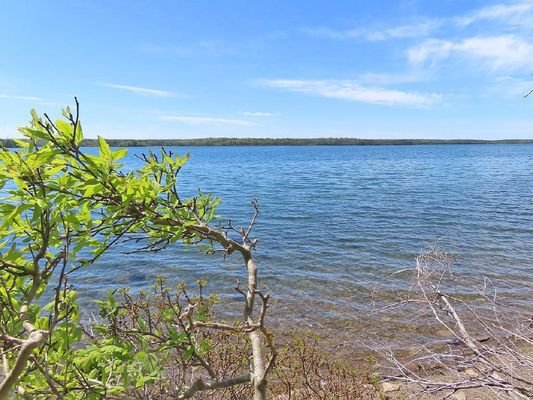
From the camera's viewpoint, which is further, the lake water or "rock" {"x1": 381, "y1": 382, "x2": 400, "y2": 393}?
the lake water

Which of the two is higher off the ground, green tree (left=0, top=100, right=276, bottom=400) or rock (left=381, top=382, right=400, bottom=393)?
green tree (left=0, top=100, right=276, bottom=400)

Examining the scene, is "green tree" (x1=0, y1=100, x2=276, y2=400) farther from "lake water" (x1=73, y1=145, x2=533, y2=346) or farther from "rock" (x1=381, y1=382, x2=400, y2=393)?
"lake water" (x1=73, y1=145, x2=533, y2=346)

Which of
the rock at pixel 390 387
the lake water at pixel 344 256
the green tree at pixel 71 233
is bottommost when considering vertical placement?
the lake water at pixel 344 256

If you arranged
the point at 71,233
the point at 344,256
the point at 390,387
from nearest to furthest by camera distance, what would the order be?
the point at 71,233 → the point at 390,387 → the point at 344,256

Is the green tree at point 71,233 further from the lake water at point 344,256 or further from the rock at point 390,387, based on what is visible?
the lake water at point 344,256

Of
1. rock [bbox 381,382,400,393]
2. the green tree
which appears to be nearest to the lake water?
rock [bbox 381,382,400,393]

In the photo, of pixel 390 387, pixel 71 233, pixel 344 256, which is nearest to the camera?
pixel 71 233

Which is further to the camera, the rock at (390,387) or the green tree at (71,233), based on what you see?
the rock at (390,387)

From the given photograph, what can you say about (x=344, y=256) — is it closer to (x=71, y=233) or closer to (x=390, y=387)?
(x=390, y=387)

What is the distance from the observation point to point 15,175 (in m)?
1.45

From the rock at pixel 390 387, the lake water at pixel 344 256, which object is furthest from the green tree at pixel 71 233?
the lake water at pixel 344 256

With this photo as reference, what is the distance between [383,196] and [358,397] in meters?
28.3

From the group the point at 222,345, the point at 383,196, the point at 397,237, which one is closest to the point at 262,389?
the point at 222,345

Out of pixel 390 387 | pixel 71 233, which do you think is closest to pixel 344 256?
pixel 390 387
